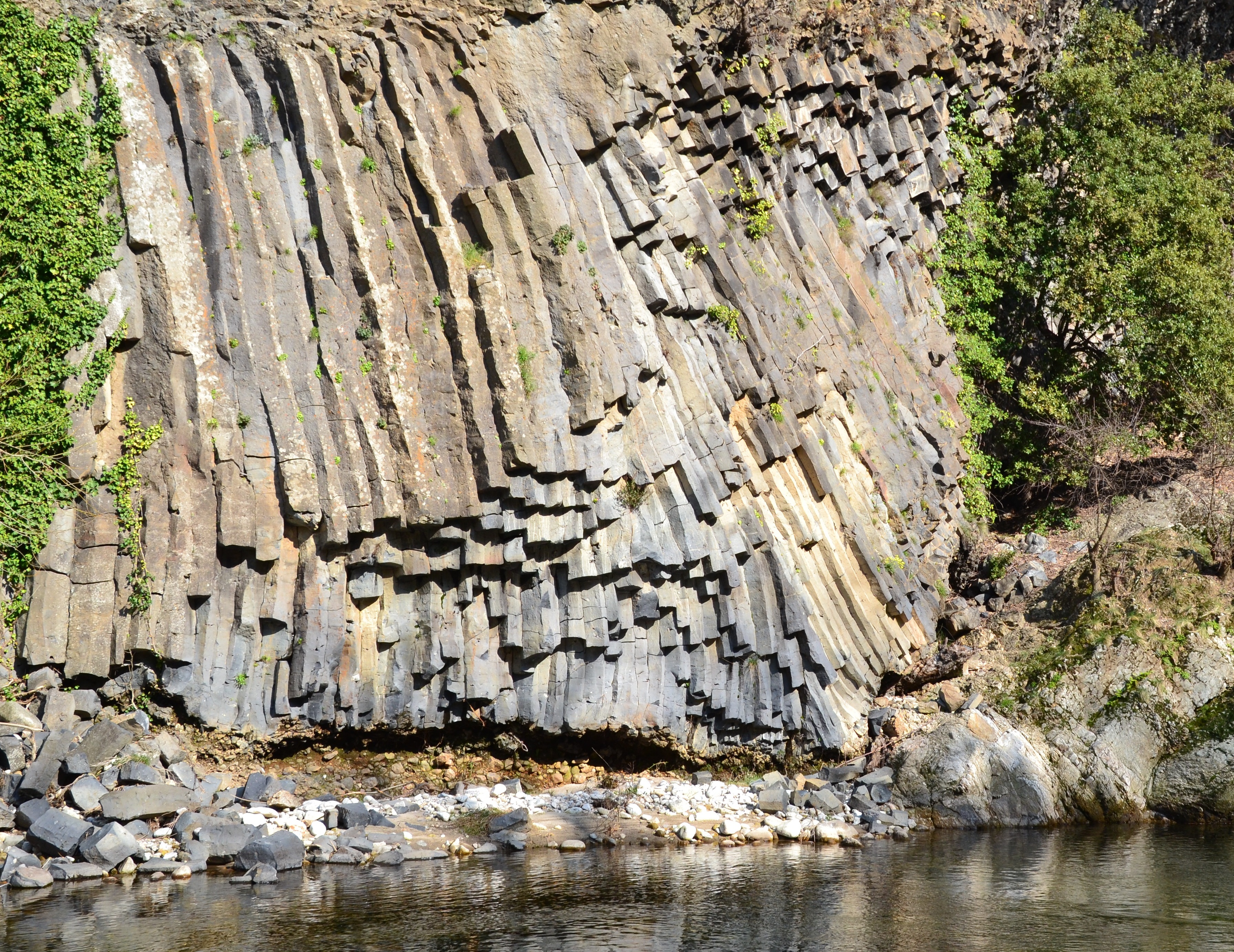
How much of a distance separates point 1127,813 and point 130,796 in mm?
13454

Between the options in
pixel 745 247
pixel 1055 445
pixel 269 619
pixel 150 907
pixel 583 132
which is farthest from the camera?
pixel 1055 445

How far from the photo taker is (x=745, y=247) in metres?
19.6

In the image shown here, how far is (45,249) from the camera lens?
14656 millimetres

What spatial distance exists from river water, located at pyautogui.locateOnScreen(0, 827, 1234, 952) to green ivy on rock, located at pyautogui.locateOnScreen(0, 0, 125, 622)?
5.14 meters

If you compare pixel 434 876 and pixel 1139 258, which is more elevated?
pixel 1139 258

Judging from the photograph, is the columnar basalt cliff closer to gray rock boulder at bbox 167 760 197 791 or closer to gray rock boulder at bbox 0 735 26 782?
gray rock boulder at bbox 167 760 197 791

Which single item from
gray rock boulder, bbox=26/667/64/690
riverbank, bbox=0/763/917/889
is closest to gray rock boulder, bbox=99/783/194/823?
riverbank, bbox=0/763/917/889

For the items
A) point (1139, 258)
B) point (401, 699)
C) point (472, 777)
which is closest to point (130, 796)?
point (401, 699)

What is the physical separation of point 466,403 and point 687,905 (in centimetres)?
743

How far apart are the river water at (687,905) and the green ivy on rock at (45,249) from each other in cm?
514

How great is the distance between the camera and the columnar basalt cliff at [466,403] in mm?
15031

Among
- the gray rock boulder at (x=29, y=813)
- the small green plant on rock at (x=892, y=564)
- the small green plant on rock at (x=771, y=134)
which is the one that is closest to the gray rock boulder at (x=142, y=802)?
the gray rock boulder at (x=29, y=813)

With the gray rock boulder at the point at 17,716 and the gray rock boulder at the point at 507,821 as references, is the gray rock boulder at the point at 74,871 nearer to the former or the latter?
the gray rock boulder at the point at 17,716

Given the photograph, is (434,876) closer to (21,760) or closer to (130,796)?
(130,796)
